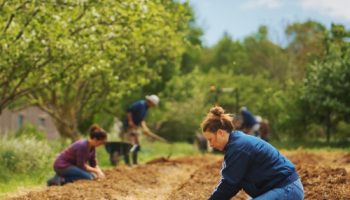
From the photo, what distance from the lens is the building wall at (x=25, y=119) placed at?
142ft

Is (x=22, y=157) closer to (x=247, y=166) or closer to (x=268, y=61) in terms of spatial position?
(x=247, y=166)

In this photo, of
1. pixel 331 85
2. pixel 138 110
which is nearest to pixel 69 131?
pixel 138 110

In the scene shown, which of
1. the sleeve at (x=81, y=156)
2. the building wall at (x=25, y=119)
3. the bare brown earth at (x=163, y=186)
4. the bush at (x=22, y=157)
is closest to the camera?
the bare brown earth at (x=163, y=186)

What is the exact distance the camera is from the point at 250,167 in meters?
6.16

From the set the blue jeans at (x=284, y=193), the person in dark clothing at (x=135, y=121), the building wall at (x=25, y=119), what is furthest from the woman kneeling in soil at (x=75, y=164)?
the building wall at (x=25, y=119)

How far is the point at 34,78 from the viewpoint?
16344 mm

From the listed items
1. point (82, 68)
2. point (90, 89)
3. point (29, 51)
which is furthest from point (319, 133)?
point (29, 51)

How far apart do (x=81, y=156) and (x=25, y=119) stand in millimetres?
37986

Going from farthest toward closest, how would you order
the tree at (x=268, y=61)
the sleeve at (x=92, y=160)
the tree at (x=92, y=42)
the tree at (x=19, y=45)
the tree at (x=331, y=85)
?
the tree at (x=268, y=61) → the tree at (x=331, y=85) → the tree at (x=92, y=42) → the tree at (x=19, y=45) → the sleeve at (x=92, y=160)

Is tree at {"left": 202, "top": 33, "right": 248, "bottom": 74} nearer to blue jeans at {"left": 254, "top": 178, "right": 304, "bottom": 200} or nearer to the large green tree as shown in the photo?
the large green tree

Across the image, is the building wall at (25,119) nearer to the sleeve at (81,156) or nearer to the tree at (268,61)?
the tree at (268,61)

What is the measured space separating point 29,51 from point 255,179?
9.02m

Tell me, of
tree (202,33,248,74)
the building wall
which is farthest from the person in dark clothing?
tree (202,33,248,74)

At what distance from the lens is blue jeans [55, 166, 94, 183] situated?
1195 centimetres
